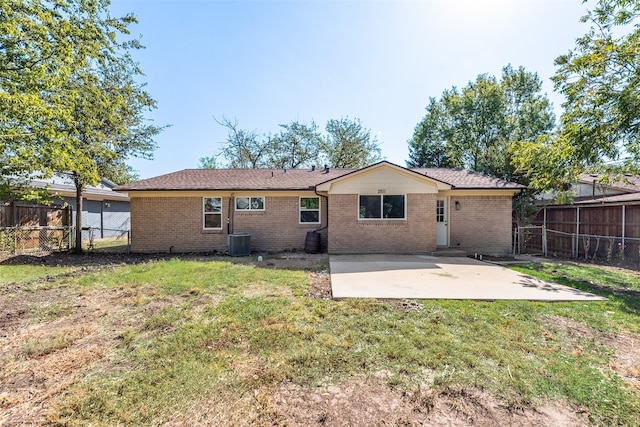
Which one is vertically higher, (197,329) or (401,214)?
(401,214)

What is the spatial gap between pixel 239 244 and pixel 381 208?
589cm

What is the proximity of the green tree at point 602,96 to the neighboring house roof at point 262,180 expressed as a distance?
324 centimetres

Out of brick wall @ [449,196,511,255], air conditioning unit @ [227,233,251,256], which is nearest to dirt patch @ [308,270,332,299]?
air conditioning unit @ [227,233,251,256]

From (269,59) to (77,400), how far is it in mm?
13852

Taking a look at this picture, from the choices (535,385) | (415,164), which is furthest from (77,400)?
(415,164)

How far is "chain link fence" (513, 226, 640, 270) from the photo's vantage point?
35.9ft

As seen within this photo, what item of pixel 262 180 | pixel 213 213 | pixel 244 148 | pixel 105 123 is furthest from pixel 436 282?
pixel 244 148

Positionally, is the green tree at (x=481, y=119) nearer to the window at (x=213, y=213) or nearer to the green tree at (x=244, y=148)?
the green tree at (x=244, y=148)

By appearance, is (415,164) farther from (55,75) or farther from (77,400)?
(77,400)

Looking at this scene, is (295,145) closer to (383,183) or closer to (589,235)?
(383,183)

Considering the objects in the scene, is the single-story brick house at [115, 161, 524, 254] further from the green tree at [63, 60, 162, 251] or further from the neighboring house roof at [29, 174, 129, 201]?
the neighboring house roof at [29, 174, 129, 201]

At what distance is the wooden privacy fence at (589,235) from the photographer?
1112cm

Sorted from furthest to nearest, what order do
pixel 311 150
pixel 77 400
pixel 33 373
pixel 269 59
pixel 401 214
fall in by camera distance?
pixel 311 150
pixel 269 59
pixel 401 214
pixel 33 373
pixel 77 400

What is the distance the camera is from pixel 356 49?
39.6 ft
